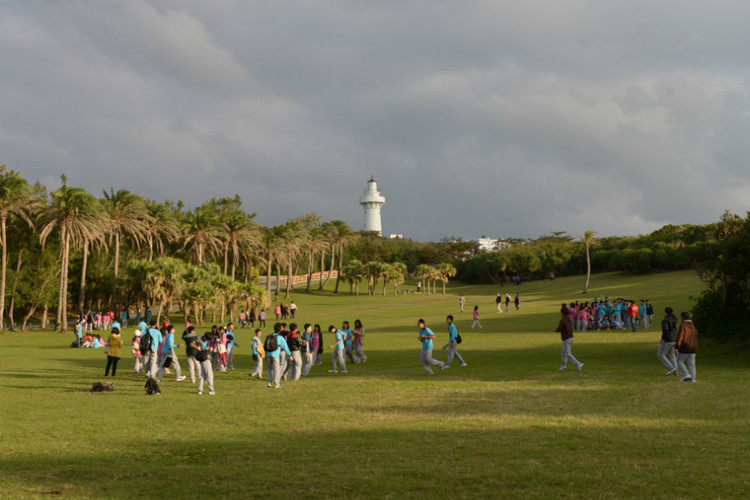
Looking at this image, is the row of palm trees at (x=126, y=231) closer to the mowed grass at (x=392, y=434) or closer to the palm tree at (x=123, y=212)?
the palm tree at (x=123, y=212)

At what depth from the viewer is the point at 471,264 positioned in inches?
4587

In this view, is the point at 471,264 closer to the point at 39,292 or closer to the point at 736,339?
the point at 39,292

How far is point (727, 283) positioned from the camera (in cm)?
2467

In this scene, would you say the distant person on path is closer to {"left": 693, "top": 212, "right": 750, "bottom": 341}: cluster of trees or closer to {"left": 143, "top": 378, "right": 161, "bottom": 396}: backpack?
{"left": 693, "top": 212, "right": 750, "bottom": 341}: cluster of trees

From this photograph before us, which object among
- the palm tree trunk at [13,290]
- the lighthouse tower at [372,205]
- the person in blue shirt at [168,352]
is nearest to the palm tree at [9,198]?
the palm tree trunk at [13,290]

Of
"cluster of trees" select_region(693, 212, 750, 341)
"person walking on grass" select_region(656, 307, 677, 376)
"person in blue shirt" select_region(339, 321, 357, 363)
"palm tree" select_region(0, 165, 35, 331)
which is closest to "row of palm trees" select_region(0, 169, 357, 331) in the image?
"palm tree" select_region(0, 165, 35, 331)

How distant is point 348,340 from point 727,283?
51.9ft

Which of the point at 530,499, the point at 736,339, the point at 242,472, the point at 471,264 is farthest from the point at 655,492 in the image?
the point at 471,264

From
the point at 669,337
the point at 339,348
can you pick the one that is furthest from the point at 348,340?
the point at 669,337

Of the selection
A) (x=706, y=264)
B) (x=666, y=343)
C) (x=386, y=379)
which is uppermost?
(x=706, y=264)

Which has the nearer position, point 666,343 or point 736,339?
point 666,343

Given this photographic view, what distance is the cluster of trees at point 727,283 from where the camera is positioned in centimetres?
2295

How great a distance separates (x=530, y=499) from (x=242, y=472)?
383 centimetres

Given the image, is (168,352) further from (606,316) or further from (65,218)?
(65,218)
